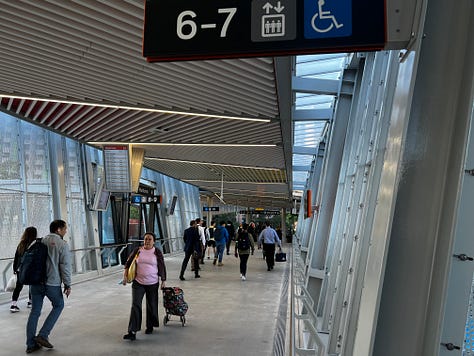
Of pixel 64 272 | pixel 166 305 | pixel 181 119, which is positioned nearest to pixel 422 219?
pixel 64 272

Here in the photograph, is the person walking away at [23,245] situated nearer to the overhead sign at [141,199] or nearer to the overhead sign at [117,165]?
the overhead sign at [117,165]

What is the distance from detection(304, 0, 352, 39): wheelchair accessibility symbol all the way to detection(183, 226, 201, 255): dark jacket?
10701mm

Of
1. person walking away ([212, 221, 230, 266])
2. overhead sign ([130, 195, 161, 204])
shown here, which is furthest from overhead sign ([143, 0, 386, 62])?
overhead sign ([130, 195, 161, 204])

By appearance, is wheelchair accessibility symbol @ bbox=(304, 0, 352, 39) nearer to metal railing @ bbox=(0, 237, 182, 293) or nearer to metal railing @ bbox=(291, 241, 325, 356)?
metal railing @ bbox=(291, 241, 325, 356)

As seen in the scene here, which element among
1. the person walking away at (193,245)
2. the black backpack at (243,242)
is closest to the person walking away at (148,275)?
the person walking away at (193,245)

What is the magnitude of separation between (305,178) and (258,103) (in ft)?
78.9

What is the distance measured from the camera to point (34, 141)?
40.9 feet

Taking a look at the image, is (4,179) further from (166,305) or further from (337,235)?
(337,235)

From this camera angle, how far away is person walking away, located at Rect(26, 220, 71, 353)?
5711mm

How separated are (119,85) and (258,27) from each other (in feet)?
21.0

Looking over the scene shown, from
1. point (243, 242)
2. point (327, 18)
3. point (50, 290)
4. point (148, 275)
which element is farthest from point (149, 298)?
point (243, 242)

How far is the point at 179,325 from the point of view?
23.8ft

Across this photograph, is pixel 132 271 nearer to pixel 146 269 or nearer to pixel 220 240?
pixel 146 269

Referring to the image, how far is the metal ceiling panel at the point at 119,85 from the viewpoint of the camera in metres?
6.02
